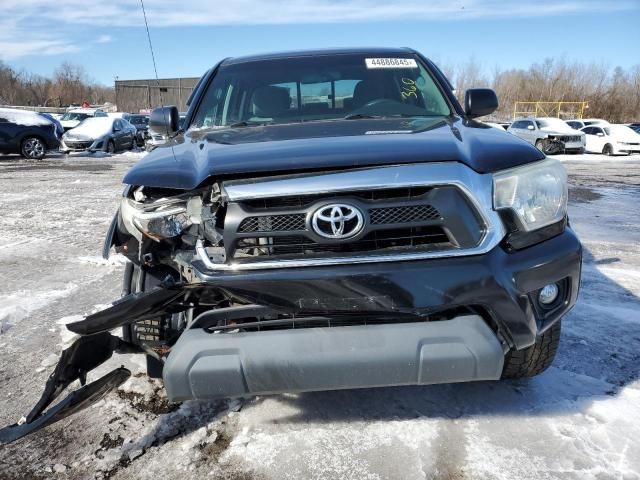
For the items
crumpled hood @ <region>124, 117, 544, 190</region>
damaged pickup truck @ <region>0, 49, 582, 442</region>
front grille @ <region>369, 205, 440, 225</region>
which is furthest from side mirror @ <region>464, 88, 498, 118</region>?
front grille @ <region>369, 205, 440, 225</region>

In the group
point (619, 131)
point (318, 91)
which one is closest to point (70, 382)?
point (318, 91)

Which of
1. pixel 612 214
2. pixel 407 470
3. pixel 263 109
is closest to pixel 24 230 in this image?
pixel 263 109

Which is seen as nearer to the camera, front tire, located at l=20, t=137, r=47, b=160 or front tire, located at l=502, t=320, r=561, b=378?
front tire, located at l=502, t=320, r=561, b=378

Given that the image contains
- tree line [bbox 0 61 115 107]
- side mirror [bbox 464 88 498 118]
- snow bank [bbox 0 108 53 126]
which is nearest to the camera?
side mirror [bbox 464 88 498 118]

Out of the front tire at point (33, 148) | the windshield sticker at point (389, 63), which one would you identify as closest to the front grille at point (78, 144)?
the front tire at point (33, 148)

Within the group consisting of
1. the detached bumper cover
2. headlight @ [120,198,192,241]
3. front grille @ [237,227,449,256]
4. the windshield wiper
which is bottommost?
the detached bumper cover

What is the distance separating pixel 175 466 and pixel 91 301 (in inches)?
88.2

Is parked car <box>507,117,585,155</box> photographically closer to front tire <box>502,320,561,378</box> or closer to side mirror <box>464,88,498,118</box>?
side mirror <box>464,88,498,118</box>

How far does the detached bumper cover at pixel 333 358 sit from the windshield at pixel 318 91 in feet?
5.22

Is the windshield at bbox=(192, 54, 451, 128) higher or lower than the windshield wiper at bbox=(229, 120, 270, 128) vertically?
higher

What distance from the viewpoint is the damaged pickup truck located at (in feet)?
6.40

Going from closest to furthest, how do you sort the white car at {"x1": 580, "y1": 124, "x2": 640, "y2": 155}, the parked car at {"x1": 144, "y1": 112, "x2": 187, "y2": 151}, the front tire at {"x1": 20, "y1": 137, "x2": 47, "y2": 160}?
the parked car at {"x1": 144, "y1": 112, "x2": 187, "y2": 151} < the front tire at {"x1": 20, "y1": 137, "x2": 47, "y2": 160} < the white car at {"x1": 580, "y1": 124, "x2": 640, "y2": 155}

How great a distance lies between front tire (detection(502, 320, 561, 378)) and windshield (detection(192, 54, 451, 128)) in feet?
4.83

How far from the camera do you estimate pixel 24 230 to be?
6.57 m
